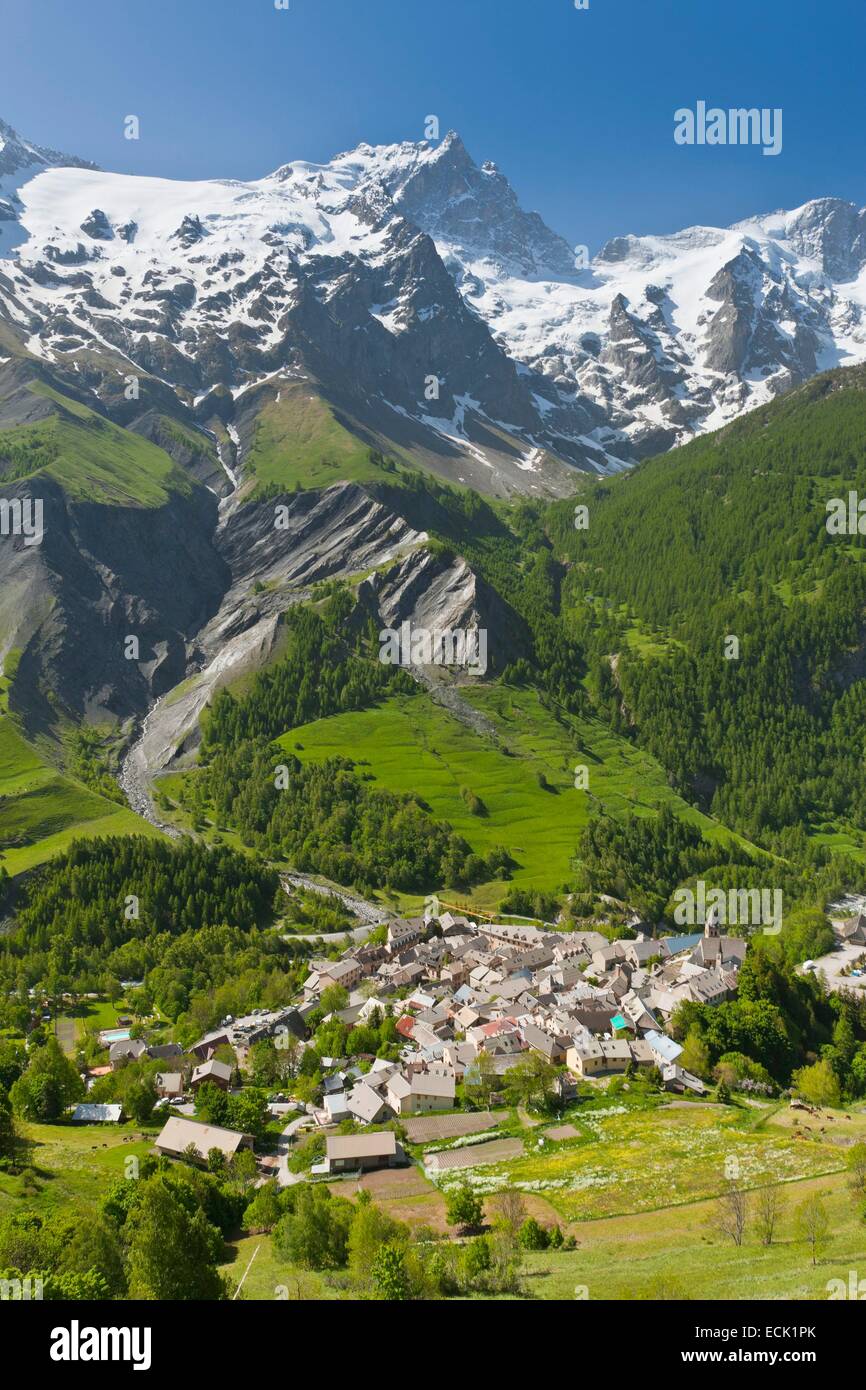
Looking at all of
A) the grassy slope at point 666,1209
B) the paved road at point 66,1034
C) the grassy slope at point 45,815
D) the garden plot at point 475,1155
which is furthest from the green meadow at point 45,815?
the grassy slope at point 666,1209

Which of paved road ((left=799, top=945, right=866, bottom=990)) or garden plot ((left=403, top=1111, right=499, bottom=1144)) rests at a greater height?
garden plot ((left=403, top=1111, right=499, bottom=1144))

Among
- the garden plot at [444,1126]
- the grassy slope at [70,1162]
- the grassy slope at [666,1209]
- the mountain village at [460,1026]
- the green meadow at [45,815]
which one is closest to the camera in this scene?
the grassy slope at [666,1209]

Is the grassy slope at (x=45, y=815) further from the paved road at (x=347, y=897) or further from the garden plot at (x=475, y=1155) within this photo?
the garden plot at (x=475, y=1155)

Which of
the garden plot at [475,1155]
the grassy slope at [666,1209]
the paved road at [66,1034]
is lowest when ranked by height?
the paved road at [66,1034]

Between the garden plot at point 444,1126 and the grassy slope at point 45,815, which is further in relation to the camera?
the grassy slope at point 45,815

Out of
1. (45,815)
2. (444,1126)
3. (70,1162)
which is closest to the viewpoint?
(70,1162)

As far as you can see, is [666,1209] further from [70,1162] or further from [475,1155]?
[70,1162]

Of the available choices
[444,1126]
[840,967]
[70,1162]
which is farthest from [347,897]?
[70,1162]

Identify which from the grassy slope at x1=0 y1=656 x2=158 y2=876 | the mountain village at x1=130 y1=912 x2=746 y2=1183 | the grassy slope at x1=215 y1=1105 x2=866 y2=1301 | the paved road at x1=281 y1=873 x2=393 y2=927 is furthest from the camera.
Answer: the grassy slope at x1=0 y1=656 x2=158 y2=876

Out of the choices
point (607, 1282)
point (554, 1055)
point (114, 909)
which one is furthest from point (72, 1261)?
point (114, 909)

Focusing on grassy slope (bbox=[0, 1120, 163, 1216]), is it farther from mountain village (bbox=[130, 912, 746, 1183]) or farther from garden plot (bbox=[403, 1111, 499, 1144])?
garden plot (bbox=[403, 1111, 499, 1144])

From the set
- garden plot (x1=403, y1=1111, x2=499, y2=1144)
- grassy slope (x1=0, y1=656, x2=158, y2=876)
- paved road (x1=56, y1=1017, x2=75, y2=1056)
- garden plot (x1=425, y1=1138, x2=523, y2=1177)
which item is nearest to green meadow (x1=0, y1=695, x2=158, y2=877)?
grassy slope (x1=0, y1=656, x2=158, y2=876)
